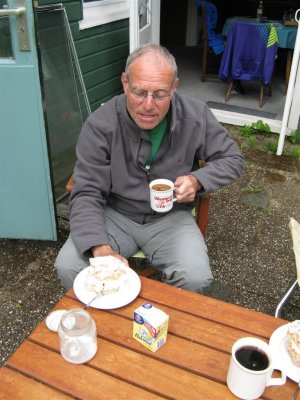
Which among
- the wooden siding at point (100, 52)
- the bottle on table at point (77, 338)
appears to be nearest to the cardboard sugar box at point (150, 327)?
the bottle on table at point (77, 338)

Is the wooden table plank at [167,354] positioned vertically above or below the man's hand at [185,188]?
below

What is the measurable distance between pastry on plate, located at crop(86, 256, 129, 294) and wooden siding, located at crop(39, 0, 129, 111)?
8.81 feet

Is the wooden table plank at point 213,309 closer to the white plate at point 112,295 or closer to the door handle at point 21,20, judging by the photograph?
the white plate at point 112,295

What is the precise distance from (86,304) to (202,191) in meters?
0.88

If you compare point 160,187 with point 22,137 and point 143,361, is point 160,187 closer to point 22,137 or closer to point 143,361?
point 143,361

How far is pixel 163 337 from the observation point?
1316mm

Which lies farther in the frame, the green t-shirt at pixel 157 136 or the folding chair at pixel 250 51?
the folding chair at pixel 250 51

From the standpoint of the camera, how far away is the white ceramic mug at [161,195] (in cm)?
177

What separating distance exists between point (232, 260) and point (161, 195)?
1282 millimetres

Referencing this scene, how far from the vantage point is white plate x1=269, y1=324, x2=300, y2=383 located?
4.03 feet

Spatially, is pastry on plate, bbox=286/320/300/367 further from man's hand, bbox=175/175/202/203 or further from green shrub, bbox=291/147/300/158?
green shrub, bbox=291/147/300/158

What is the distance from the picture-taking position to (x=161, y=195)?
5.81 feet

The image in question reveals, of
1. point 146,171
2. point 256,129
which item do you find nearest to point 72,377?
point 146,171

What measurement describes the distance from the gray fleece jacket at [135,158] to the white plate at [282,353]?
85cm
